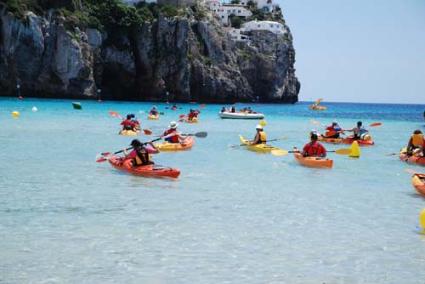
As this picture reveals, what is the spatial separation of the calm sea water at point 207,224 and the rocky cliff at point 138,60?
65.9 m

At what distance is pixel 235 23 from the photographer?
443 feet

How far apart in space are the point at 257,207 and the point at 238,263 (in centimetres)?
489

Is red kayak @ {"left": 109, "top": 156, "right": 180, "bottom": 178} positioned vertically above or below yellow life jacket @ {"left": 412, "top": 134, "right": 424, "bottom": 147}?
below

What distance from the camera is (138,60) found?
98.6m

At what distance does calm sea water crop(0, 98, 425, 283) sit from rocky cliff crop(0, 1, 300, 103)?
65.9 m

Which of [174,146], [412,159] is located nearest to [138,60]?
[174,146]

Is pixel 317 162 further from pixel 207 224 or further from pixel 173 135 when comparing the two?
pixel 207 224

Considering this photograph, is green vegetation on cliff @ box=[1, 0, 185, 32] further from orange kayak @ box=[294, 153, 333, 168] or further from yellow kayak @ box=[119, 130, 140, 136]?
orange kayak @ box=[294, 153, 333, 168]

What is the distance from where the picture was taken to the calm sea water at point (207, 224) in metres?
10.0

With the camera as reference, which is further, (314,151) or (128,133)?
(128,133)

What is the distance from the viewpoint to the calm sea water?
10.0 m

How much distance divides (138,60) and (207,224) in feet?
288

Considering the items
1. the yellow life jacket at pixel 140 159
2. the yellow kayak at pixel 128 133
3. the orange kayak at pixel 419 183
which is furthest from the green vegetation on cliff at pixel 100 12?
the orange kayak at pixel 419 183

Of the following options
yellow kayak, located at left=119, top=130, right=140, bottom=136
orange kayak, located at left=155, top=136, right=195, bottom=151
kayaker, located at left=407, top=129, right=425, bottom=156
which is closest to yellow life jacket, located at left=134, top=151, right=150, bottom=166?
orange kayak, located at left=155, top=136, right=195, bottom=151
